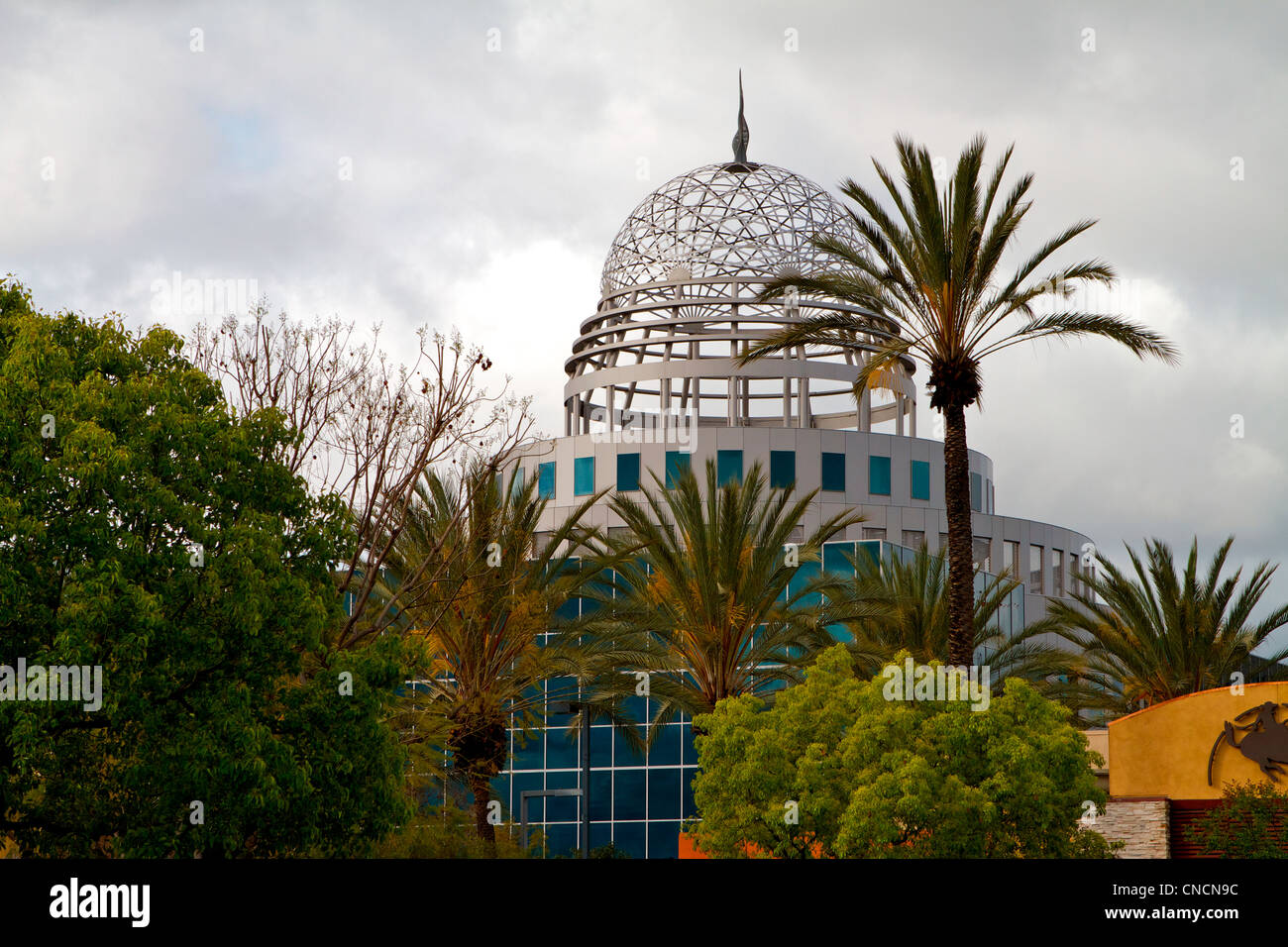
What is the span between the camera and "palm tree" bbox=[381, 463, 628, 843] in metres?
27.6

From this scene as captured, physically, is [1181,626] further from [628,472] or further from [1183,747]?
[628,472]

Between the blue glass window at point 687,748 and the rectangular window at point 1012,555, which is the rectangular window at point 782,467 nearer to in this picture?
the rectangular window at point 1012,555

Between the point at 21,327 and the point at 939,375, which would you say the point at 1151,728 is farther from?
the point at 21,327

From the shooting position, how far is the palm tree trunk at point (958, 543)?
23.4m

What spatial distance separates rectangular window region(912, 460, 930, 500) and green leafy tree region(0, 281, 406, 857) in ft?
114

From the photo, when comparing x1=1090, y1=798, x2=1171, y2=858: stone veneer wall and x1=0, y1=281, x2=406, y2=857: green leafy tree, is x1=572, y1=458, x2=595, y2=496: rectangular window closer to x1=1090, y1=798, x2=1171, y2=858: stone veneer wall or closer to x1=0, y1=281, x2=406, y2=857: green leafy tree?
x1=1090, y1=798, x2=1171, y2=858: stone veneer wall

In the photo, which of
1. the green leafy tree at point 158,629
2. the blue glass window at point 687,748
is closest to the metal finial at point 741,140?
the blue glass window at point 687,748

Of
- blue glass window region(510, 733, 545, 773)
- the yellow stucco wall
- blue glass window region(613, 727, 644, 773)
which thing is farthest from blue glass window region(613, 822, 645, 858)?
the yellow stucco wall

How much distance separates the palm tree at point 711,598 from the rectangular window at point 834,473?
62.1 feet

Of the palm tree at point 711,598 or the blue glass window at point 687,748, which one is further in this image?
the blue glass window at point 687,748

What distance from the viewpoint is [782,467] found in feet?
163
